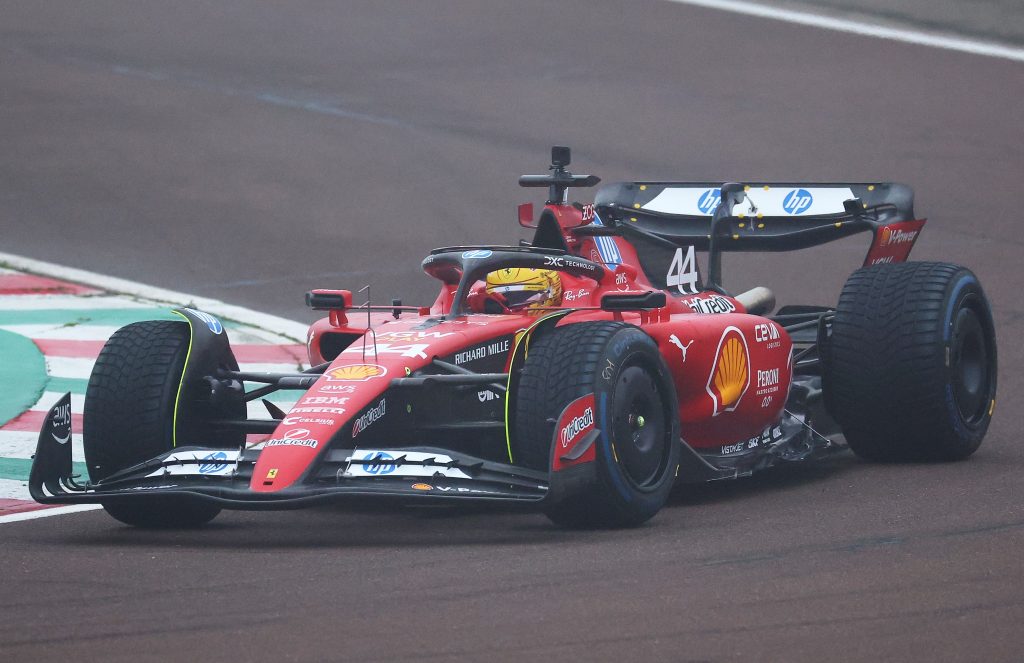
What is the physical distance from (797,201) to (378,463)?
13.5 ft

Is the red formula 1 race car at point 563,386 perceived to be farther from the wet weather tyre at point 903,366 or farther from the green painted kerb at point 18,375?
the green painted kerb at point 18,375

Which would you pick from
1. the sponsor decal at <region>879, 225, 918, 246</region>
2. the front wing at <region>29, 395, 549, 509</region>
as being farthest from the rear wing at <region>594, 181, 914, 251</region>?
the front wing at <region>29, 395, 549, 509</region>

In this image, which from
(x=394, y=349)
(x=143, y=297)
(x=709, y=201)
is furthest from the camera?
(x=143, y=297)

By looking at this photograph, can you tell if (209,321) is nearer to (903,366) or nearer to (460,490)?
(460,490)

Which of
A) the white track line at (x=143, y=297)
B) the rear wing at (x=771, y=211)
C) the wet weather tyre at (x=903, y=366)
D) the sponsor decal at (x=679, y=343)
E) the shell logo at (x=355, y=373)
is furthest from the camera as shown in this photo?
Result: the white track line at (x=143, y=297)

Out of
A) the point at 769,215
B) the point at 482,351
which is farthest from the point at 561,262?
the point at 769,215

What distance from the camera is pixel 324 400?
21.4 feet

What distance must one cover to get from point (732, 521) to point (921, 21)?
1893 centimetres

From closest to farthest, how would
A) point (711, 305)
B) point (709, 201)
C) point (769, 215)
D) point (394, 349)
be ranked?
point (394, 349) < point (711, 305) < point (769, 215) < point (709, 201)

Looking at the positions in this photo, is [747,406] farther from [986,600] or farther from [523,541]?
[986,600]

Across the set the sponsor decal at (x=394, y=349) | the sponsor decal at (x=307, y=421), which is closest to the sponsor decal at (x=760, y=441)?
the sponsor decal at (x=394, y=349)

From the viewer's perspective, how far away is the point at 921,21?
2398 cm

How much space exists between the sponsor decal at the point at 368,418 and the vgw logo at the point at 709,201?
359 cm

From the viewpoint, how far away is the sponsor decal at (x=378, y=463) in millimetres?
6180
